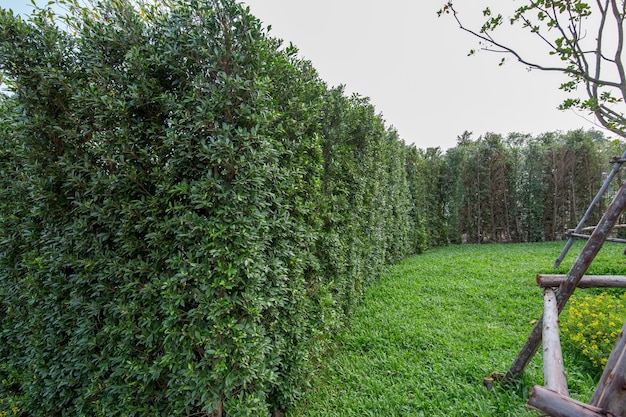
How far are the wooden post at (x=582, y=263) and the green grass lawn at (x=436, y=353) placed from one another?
0.20 m

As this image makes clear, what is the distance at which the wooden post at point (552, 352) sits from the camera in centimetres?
161

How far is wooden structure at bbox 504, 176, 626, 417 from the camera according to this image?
1025 mm

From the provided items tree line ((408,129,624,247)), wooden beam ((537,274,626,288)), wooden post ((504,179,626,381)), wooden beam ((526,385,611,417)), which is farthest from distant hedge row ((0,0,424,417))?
tree line ((408,129,624,247))

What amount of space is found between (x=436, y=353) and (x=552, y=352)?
1632mm

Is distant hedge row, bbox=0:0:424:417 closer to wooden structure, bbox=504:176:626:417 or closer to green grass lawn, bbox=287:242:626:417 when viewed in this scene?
green grass lawn, bbox=287:242:626:417

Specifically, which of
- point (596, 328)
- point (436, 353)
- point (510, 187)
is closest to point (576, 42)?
point (596, 328)

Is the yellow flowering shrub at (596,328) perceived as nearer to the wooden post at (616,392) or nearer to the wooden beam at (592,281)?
the wooden beam at (592,281)

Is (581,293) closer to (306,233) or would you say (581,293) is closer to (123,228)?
Answer: (306,233)

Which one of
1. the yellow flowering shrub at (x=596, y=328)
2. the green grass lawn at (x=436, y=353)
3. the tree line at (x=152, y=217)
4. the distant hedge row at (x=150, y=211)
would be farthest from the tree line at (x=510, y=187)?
the distant hedge row at (x=150, y=211)

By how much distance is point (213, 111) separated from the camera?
5.91ft

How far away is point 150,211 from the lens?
189 centimetres

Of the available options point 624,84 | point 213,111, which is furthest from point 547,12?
point 213,111

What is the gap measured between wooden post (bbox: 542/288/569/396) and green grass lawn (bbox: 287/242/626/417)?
0.77m

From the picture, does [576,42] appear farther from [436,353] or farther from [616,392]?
[436,353]
